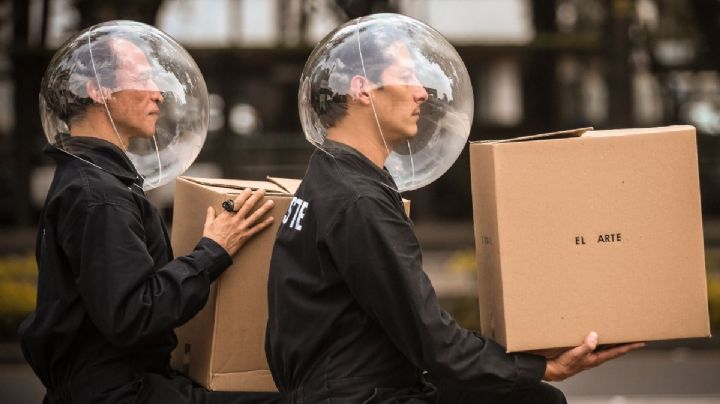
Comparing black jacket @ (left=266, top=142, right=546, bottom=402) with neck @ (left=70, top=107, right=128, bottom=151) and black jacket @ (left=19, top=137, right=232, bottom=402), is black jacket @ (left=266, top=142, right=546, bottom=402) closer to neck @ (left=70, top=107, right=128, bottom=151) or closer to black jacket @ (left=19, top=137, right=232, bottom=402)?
black jacket @ (left=19, top=137, right=232, bottom=402)

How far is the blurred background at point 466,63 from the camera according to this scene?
1288cm

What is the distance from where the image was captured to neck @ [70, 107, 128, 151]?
2.94 metres

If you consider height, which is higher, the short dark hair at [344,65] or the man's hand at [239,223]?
the short dark hair at [344,65]

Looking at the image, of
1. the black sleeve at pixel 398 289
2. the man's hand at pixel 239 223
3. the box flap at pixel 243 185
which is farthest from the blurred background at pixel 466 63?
the black sleeve at pixel 398 289

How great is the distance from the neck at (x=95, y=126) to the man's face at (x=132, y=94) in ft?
0.07

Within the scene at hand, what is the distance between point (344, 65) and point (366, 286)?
0.53m

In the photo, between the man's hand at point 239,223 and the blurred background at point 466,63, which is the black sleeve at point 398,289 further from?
the blurred background at point 466,63

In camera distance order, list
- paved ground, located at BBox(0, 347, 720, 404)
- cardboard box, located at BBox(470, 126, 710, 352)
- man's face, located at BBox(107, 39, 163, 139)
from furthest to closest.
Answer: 1. paved ground, located at BBox(0, 347, 720, 404)
2. man's face, located at BBox(107, 39, 163, 139)
3. cardboard box, located at BBox(470, 126, 710, 352)

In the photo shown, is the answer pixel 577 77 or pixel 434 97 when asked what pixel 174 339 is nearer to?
pixel 434 97

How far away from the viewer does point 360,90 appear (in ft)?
8.75

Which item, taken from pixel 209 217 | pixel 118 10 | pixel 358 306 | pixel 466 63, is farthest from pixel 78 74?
pixel 466 63

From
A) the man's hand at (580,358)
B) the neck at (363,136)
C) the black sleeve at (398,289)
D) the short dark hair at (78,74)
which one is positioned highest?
the short dark hair at (78,74)

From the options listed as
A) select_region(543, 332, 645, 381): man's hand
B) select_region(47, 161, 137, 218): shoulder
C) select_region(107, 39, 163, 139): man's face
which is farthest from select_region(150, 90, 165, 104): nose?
select_region(543, 332, 645, 381): man's hand

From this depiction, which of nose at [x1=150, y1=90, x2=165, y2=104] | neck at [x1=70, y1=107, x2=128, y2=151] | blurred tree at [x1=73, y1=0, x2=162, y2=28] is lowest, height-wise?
neck at [x1=70, y1=107, x2=128, y2=151]
